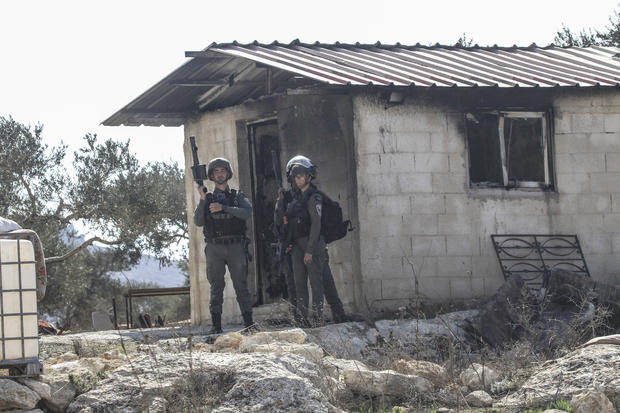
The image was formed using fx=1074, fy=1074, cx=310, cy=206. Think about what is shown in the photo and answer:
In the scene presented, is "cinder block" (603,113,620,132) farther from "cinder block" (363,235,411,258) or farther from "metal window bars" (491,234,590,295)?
"cinder block" (363,235,411,258)

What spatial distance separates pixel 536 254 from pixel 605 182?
1.31 meters

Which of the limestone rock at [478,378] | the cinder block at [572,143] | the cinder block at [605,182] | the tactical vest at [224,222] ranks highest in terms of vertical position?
the cinder block at [572,143]

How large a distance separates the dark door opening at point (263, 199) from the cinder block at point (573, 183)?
3.46 metres

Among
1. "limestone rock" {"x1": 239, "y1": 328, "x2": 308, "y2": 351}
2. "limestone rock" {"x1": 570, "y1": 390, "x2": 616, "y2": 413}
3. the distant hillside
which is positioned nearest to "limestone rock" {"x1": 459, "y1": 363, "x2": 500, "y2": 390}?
"limestone rock" {"x1": 570, "y1": 390, "x2": 616, "y2": 413}

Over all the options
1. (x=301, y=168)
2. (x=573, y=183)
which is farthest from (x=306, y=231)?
(x=573, y=183)

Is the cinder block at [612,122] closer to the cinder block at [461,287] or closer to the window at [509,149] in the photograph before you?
the window at [509,149]

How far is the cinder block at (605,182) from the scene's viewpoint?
1298 cm

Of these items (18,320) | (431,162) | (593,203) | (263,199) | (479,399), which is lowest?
(479,399)

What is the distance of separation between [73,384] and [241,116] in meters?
6.60

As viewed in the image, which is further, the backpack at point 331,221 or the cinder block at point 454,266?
the cinder block at point 454,266

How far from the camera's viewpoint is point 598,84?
12664 millimetres

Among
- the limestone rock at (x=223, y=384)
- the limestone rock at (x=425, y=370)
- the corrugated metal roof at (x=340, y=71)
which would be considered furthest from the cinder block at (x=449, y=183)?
the limestone rock at (x=223, y=384)

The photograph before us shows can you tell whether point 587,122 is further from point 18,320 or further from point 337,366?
point 18,320

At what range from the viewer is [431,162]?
488 inches
